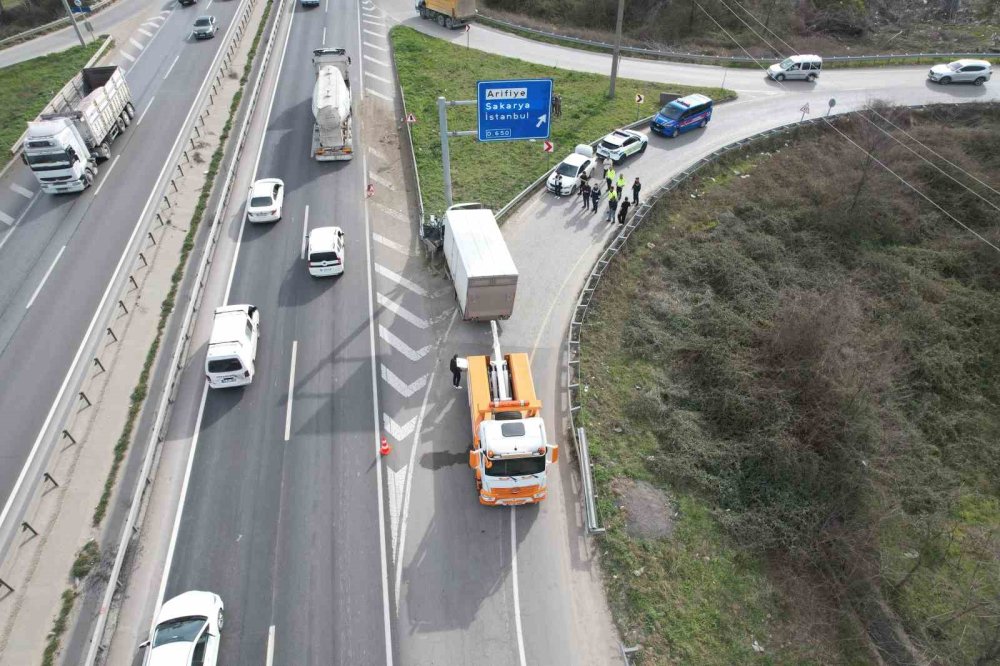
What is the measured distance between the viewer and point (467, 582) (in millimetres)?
16375

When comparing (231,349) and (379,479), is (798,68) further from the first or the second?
(231,349)

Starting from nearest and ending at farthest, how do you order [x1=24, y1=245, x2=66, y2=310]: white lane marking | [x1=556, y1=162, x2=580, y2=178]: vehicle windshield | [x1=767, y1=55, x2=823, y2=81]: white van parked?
[x1=24, y1=245, x2=66, y2=310]: white lane marking
[x1=556, y1=162, x2=580, y2=178]: vehicle windshield
[x1=767, y1=55, x2=823, y2=81]: white van parked

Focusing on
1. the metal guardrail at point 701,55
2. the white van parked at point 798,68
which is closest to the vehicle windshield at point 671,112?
the metal guardrail at point 701,55

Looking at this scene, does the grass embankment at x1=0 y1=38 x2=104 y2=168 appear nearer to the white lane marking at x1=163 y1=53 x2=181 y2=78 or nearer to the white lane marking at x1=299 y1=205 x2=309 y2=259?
the white lane marking at x1=163 y1=53 x2=181 y2=78

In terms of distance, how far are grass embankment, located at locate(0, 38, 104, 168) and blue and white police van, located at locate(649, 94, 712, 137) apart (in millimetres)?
41023

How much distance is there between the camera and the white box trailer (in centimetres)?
2189

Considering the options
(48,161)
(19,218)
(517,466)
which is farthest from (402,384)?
(19,218)

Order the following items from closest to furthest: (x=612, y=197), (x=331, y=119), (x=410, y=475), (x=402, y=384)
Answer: (x=410, y=475) → (x=402, y=384) → (x=612, y=197) → (x=331, y=119)

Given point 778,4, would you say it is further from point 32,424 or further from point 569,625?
point 32,424

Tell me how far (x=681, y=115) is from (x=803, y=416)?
915 inches

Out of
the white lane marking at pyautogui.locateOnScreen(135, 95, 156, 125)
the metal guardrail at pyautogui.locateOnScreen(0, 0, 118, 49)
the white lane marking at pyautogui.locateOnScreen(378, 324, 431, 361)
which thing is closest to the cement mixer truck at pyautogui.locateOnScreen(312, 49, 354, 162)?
the white lane marking at pyautogui.locateOnScreen(135, 95, 156, 125)

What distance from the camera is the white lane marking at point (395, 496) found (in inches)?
677

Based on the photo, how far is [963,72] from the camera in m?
42.2

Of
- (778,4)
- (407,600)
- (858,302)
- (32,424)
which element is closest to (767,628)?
(407,600)
